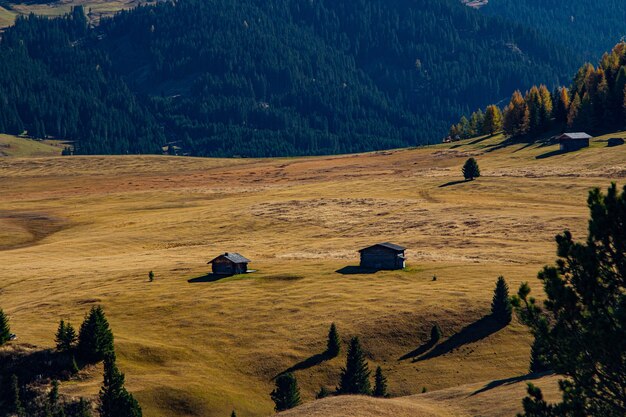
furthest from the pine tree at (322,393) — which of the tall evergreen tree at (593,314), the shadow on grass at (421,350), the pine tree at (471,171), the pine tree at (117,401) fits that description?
the pine tree at (471,171)

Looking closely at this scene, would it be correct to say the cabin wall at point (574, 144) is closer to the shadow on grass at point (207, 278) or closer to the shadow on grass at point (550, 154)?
the shadow on grass at point (550, 154)

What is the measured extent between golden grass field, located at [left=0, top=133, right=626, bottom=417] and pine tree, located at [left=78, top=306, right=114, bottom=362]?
188 cm

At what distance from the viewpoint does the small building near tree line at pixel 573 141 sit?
18175 cm

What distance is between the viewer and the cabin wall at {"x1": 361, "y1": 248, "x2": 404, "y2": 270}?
10106 centimetres

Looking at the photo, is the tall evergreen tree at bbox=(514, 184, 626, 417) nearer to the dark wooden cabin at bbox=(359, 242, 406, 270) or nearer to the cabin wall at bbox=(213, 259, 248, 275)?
the dark wooden cabin at bbox=(359, 242, 406, 270)

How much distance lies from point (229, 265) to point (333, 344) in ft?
96.9

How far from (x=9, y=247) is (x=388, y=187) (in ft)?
238

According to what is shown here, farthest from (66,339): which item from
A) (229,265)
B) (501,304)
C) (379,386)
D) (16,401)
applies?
(501,304)

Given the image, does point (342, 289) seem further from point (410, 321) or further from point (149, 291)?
point (149, 291)

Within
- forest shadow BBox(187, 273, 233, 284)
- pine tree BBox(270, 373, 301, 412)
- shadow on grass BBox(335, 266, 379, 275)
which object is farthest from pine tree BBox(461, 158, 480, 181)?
pine tree BBox(270, 373, 301, 412)

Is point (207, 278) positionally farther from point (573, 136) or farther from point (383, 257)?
point (573, 136)

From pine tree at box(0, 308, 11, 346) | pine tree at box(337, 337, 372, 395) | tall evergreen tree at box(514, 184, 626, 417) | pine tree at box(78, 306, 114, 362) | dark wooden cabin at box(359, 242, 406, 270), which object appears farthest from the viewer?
dark wooden cabin at box(359, 242, 406, 270)

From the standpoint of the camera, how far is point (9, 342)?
71.4m

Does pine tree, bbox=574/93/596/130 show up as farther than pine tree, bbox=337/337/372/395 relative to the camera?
Yes
